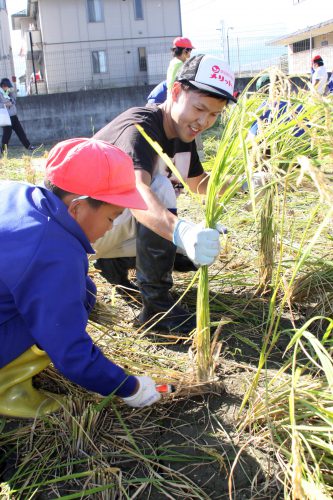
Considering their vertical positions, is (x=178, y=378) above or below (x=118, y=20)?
below

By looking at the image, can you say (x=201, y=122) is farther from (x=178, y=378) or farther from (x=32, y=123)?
(x=32, y=123)

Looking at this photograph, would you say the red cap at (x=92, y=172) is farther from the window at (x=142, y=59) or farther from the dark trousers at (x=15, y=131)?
the window at (x=142, y=59)

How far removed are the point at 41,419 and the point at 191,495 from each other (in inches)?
19.4

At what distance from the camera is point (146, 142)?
77.3 inches

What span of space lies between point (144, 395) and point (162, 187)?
0.98 meters

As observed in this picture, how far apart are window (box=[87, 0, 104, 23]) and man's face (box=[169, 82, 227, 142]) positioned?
20669mm

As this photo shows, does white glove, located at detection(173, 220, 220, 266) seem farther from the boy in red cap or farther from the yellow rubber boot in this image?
the yellow rubber boot

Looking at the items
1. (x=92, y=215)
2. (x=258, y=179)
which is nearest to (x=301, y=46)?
(x=258, y=179)

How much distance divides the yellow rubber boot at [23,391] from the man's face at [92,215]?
0.39 metres

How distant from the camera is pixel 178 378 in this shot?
158 cm

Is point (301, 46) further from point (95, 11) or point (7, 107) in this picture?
point (7, 107)

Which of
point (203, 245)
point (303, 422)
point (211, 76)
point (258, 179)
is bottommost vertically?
point (303, 422)

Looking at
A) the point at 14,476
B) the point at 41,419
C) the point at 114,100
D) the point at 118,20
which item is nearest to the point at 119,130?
the point at 41,419

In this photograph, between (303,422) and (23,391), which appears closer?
(303,422)
